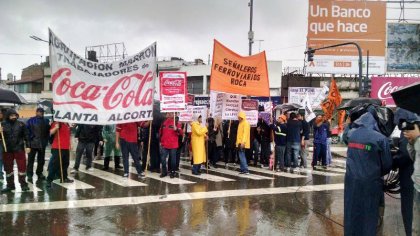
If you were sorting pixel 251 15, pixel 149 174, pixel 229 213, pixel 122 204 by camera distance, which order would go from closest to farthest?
1. pixel 229 213
2. pixel 122 204
3. pixel 149 174
4. pixel 251 15

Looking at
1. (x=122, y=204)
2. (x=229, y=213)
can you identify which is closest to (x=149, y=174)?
(x=122, y=204)

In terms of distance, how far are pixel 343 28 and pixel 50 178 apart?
1200 inches

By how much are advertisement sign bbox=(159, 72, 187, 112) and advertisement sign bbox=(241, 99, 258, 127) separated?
2.52 meters

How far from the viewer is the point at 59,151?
9680 millimetres

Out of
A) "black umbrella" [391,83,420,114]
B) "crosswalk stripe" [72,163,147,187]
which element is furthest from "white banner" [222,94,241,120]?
"black umbrella" [391,83,420,114]

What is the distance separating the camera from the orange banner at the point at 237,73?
454 inches

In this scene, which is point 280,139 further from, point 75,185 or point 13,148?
point 13,148

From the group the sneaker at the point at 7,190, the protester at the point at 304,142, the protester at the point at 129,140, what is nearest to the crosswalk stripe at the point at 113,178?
the protester at the point at 129,140

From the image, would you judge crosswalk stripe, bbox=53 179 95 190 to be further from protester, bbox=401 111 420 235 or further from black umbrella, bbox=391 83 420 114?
black umbrella, bbox=391 83 420 114

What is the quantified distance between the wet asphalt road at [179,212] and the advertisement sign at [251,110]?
3327 mm

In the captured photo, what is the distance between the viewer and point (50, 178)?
9477 mm

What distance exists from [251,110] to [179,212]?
20.9ft

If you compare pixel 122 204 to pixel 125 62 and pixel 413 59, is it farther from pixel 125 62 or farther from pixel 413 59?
pixel 413 59

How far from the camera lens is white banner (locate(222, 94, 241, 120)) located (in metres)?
12.8
